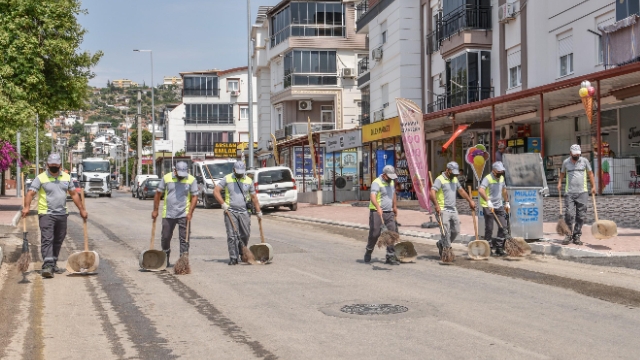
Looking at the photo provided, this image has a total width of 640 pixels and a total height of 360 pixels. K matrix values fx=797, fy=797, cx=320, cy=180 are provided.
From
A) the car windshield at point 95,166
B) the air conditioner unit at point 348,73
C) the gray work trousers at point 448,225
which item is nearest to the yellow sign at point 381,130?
the gray work trousers at point 448,225

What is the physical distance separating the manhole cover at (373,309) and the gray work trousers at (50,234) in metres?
5.10

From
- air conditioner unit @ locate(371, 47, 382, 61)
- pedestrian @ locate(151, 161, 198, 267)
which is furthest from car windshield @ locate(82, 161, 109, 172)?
pedestrian @ locate(151, 161, 198, 267)

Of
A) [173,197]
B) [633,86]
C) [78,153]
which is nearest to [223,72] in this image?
[633,86]

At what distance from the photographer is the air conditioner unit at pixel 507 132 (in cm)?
2834

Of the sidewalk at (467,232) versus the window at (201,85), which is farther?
the window at (201,85)

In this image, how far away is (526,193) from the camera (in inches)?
625

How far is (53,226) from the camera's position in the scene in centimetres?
1175

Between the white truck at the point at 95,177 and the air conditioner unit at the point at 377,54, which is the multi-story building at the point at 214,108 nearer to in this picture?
the white truck at the point at 95,177

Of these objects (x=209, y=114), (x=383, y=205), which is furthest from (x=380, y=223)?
(x=209, y=114)

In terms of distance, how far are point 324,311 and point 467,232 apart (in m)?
10.4

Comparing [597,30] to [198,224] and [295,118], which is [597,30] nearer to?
[198,224]

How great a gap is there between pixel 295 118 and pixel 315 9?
7.21 m

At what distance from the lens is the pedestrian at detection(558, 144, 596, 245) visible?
14.6m

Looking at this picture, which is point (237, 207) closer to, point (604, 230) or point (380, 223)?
point (380, 223)
